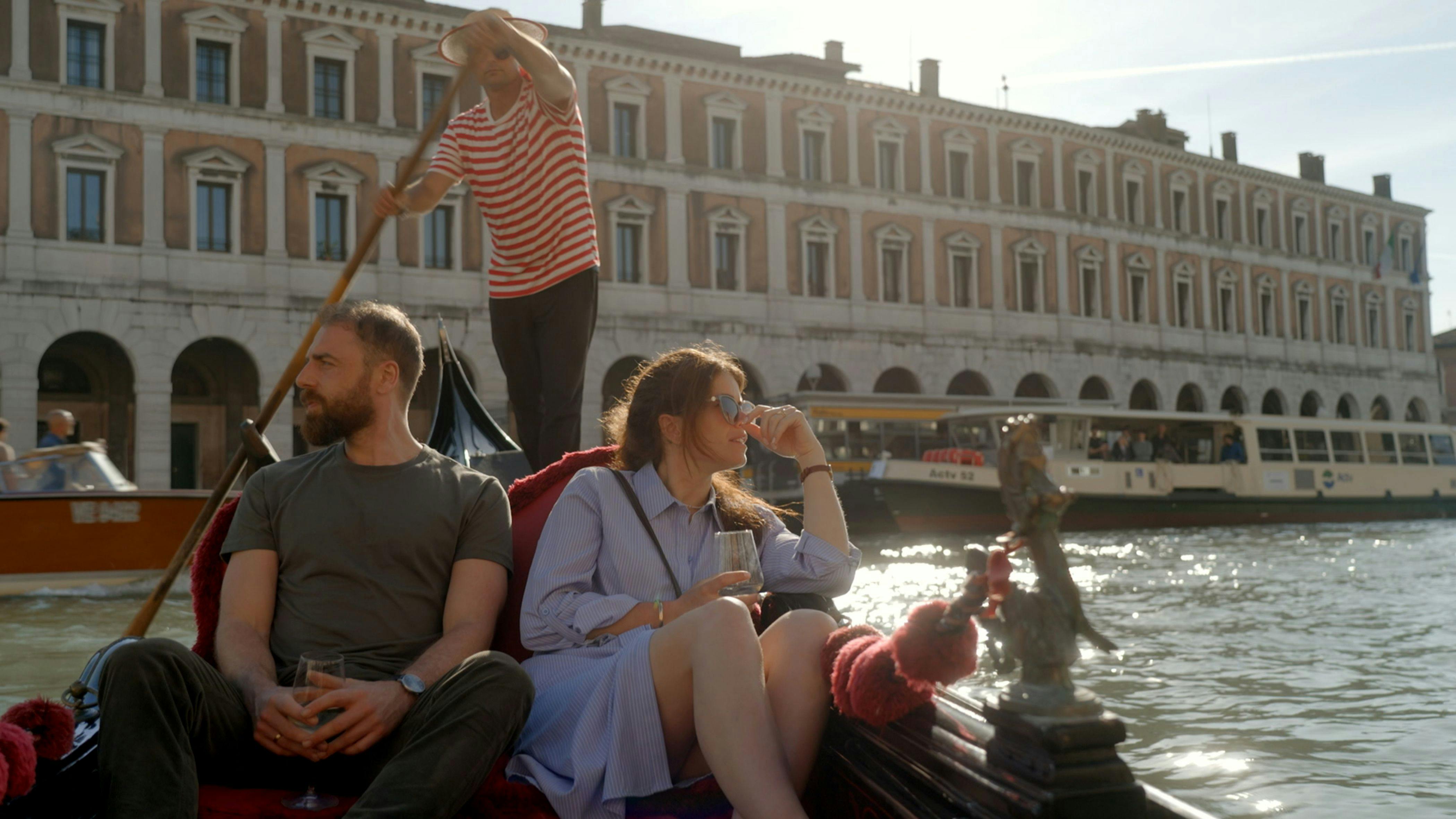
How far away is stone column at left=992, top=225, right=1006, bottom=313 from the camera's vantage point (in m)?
21.9

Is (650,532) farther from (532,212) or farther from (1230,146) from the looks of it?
(1230,146)

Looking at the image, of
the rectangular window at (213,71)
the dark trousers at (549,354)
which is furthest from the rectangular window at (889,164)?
the dark trousers at (549,354)

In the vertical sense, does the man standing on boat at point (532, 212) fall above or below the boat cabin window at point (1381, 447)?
above

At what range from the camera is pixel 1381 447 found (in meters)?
18.0

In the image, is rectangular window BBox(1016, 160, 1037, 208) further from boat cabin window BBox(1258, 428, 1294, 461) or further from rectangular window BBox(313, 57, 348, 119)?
rectangular window BBox(313, 57, 348, 119)

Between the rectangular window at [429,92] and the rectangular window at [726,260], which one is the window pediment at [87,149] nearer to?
the rectangular window at [429,92]

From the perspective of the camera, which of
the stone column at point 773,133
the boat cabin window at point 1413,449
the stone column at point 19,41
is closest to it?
the stone column at point 19,41

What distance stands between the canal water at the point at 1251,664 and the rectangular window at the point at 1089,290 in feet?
45.7

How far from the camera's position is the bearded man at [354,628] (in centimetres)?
157

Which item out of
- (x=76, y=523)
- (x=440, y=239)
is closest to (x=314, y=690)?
(x=76, y=523)

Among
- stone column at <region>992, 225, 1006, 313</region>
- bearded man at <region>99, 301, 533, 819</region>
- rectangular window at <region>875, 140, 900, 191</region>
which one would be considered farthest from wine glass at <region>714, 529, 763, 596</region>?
stone column at <region>992, 225, 1006, 313</region>

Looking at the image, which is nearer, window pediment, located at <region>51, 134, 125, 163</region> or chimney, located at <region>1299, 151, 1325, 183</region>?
window pediment, located at <region>51, 134, 125, 163</region>

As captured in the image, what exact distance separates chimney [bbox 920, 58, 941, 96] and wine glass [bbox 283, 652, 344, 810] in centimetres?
2307

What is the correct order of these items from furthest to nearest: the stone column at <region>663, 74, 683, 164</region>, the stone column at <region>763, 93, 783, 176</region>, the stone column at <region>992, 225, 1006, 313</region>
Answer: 1. the stone column at <region>992, 225, 1006, 313</region>
2. the stone column at <region>763, 93, 783, 176</region>
3. the stone column at <region>663, 74, 683, 164</region>
